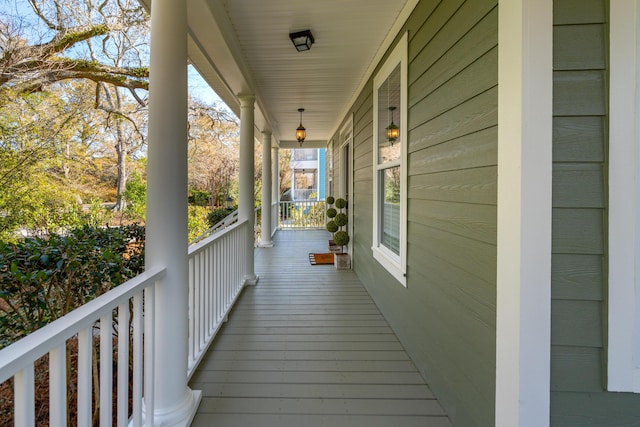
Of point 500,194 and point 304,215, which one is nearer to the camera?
point 500,194

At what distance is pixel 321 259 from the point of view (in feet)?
17.9

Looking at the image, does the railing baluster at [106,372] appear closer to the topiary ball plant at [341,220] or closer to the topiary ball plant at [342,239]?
the topiary ball plant at [342,239]

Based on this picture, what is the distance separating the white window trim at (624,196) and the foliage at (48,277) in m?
2.48

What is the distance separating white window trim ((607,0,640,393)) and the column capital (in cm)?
344

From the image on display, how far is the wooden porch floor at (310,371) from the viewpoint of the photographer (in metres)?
1.70

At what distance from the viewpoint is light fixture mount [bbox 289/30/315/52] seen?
8.70ft

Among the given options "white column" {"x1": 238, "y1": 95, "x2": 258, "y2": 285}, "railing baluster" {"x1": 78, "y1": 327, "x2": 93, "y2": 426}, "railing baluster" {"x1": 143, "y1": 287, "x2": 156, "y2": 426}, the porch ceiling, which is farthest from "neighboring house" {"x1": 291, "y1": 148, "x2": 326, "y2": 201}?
"railing baluster" {"x1": 78, "y1": 327, "x2": 93, "y2": 426}

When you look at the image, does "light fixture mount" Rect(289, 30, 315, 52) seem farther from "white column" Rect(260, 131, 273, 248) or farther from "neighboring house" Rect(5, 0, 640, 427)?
"white column" Rect(260, 131, 273, 248)

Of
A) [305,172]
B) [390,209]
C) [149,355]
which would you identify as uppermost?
[305,172]

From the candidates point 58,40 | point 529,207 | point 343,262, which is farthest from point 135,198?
point 529,207

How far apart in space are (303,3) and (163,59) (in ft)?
4.06

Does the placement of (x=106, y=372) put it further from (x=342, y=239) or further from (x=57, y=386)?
(x=342, y=239)

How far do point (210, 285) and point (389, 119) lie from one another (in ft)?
6.97

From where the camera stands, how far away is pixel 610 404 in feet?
3.64
